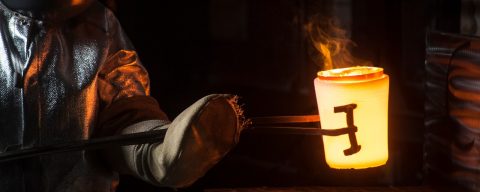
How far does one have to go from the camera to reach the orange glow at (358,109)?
11.1 feet

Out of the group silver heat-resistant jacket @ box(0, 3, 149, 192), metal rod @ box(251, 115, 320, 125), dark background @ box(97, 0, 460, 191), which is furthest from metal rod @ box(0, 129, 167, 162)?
dark background @ box(97, 0, 460, 191)

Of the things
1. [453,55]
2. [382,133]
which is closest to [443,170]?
[453,55]

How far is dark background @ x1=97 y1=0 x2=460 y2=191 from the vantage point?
664 cm

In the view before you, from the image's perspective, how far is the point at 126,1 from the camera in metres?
7.68

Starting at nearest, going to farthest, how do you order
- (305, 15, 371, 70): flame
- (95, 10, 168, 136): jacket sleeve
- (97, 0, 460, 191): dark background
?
(95, 10, 168, 136): jacket sleeve, (305, 15, 371, 70): flame, (97, 0, 460, 191): dark background

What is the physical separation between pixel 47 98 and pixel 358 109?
1.21 metres

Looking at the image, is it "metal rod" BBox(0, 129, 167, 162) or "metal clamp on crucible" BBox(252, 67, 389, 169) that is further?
"metal clamp on crucible" BBox(252, 67, 389, 169)

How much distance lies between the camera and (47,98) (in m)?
3.10

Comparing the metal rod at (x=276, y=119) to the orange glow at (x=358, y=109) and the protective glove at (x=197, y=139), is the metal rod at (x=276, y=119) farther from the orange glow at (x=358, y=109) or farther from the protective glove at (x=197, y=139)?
the protective glove at (x=197, y=139)

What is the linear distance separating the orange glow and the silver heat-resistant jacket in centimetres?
92

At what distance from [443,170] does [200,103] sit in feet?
7.62

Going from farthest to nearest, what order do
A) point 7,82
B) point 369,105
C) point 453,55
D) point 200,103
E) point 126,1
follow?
point 126,1, point 453,55, point 369,105, point 7,82, point 200,103

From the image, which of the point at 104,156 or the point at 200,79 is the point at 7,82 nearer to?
the point at 104,156

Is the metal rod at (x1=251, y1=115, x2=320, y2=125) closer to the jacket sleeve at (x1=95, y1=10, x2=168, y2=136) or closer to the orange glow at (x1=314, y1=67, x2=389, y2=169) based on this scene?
the orange glow at (x1=314, y1=67, x2=389, y2=169)
